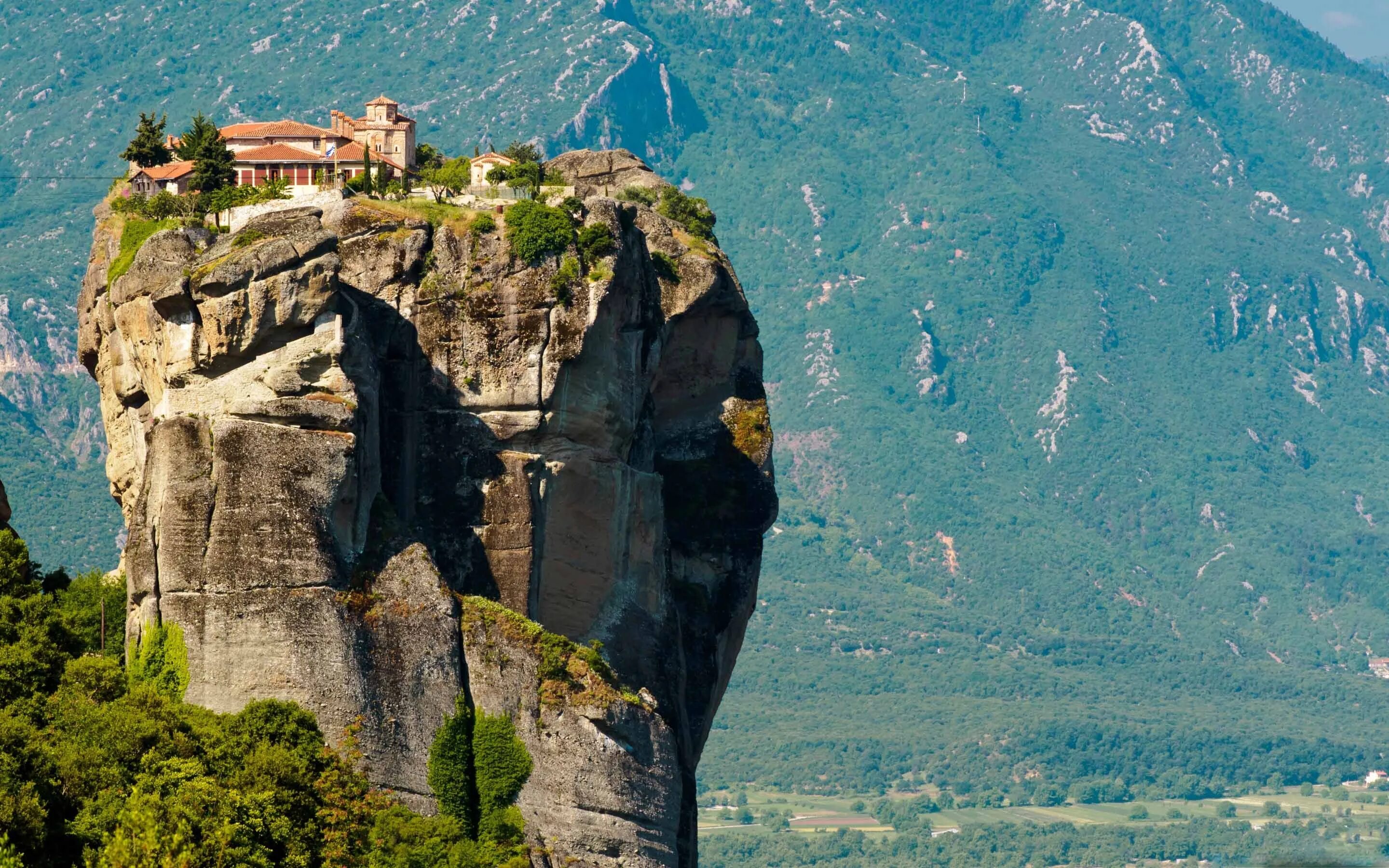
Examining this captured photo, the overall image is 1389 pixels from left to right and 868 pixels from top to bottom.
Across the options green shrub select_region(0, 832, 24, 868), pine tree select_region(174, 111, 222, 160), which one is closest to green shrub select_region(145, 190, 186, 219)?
pine tree select_region(174, 111, 222, 160)

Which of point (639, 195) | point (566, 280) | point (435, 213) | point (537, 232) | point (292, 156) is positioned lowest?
point (566, 280)

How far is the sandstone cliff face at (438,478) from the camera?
84875 mm

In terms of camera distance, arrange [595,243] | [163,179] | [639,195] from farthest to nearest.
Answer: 1. [639,195]
2. [163,179]
3. [595,243]

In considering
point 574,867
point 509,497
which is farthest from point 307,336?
point 574,867

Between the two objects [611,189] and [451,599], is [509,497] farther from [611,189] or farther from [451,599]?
[611,189]

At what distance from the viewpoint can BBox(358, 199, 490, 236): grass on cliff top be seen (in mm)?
96750

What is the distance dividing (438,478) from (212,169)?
16298 millimetres

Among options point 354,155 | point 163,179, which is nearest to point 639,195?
point 354,155

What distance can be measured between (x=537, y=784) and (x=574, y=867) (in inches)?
99.8

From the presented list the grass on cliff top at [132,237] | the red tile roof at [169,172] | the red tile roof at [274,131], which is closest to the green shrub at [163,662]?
the grass on cliff top at [132,237]

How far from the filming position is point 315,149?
11150cm

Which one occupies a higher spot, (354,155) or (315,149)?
(315,149)

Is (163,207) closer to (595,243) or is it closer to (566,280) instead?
(566,280)

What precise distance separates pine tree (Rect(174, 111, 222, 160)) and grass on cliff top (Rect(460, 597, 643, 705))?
2340cm
